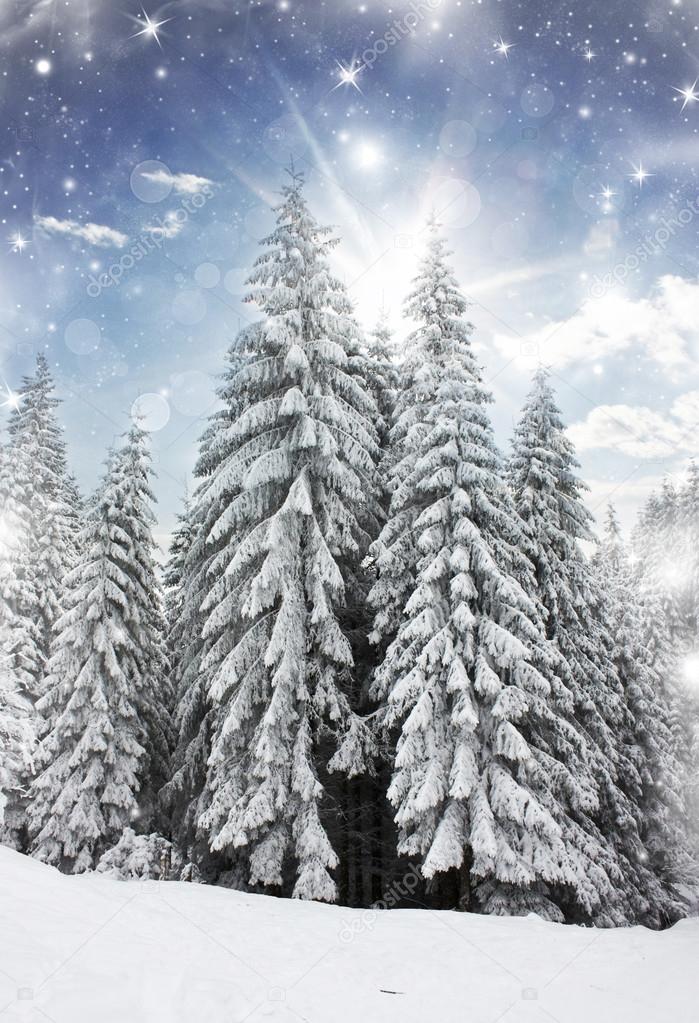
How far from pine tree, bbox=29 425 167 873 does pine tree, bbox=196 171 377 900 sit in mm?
5425

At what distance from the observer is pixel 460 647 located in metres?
12.8

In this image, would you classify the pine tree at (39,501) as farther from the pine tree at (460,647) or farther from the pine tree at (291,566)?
the pine tree at (460,647)

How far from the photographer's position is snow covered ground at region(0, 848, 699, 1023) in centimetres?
534

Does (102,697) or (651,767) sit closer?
(102,697)

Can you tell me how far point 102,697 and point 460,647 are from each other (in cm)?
1048

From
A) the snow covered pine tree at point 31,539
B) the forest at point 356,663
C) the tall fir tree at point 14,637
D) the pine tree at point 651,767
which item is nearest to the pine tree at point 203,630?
the forest at point 356,663

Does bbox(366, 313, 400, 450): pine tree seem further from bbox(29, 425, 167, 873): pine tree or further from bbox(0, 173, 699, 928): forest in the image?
bbox(29, 425, 167, 873): pine tree

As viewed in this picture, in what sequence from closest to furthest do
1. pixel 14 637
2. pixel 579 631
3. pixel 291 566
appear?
pixel 291 566 < pixel 579 631 < pixel 14 637

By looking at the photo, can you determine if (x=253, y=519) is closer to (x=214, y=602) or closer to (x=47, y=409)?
(x=214, y=602)

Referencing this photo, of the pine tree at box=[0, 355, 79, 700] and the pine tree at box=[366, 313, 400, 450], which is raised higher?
the pine tree at box=[366, 313, 400, 450]

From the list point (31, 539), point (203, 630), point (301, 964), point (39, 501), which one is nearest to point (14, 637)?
point (31, 539)

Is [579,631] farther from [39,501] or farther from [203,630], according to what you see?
[39,501]
